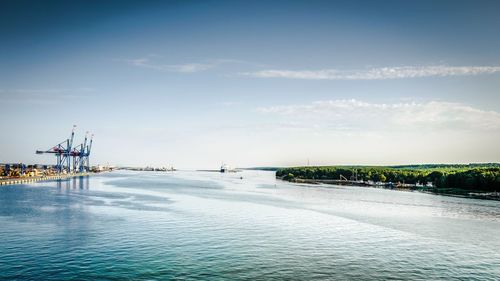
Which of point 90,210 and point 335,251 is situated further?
point 90,210

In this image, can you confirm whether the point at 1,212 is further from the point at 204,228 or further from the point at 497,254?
the point at 497,254

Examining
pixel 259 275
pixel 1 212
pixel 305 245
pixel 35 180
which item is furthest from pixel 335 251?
pixel 35 180

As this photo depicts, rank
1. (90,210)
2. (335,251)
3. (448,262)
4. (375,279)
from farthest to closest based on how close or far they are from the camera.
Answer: (90,210)
(335,251)
(448,262)
(375,279)

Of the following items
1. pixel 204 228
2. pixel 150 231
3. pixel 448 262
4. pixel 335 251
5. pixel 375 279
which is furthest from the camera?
pixel 204 228

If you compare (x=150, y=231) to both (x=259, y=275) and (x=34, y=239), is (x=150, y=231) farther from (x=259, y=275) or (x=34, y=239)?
(x=259, y=275)

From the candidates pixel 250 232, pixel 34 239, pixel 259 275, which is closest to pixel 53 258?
pixel 34 239

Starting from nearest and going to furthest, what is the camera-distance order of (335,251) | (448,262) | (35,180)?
(448,262) → (335,251) → (35,180)

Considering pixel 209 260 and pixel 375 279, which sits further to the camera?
pixel 209 260

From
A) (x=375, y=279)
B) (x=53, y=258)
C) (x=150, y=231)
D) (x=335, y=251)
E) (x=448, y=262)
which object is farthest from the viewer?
(x=150, y=231)
